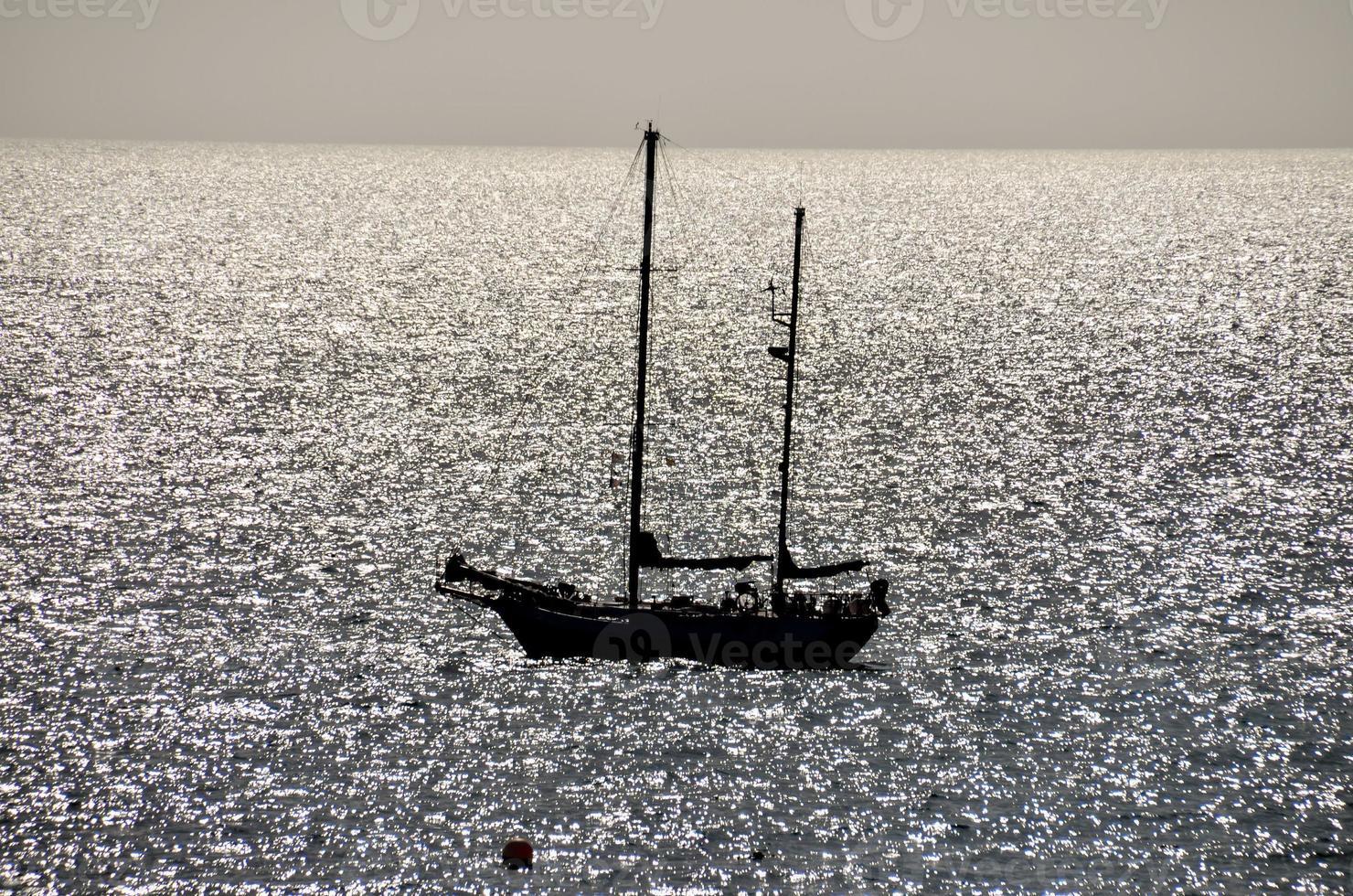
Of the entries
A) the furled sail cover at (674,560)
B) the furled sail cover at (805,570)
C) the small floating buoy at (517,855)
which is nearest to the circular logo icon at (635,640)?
the furled sail cover at (674,560)

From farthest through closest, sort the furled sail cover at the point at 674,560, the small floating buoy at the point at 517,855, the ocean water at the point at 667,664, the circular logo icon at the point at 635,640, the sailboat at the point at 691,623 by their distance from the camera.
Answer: the furled sail cover at the point at 674,560 → the sailboat at the point at 691,623 → the circular logo icon at the point at 635,640 → the ocean water at the point at 667,664 → the small floating buoy at the point at 517,855

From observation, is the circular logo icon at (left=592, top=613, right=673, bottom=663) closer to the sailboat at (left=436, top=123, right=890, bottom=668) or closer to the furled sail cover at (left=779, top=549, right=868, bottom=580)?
the sailboat at (left=436, top=123, right=890, bottom=668)

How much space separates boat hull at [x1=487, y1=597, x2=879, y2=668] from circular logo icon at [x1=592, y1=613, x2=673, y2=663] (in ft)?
0.15

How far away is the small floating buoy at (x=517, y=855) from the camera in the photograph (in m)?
51.3

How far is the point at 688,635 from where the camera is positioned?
6994 centimetres

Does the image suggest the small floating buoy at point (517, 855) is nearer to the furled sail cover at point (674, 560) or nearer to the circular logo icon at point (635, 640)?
the circular logo icon at point (635, 640)

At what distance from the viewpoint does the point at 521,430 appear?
398 ft

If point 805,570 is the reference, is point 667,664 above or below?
below

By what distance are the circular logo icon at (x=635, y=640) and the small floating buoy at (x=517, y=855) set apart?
1883 centimetres

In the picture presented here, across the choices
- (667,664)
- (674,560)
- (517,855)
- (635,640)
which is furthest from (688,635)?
(517,855)

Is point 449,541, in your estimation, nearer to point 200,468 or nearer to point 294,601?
point 294,601

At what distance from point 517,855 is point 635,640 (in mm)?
19594

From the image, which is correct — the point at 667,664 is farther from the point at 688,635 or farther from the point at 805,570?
the point at 805,570

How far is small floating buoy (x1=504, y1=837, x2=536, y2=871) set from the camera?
51312 mm
